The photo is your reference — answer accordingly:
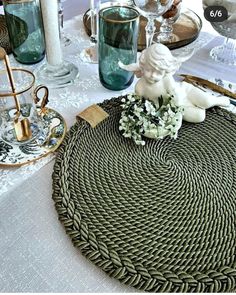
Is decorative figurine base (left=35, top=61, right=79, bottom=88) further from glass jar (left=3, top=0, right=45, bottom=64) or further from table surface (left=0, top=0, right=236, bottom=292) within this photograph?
table surface (left=0, top=0, right=236, bottom=292)

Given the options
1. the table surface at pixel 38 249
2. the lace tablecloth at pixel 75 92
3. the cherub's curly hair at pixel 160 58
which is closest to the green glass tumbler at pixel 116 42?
the lace tablecloth at pixel 75 92

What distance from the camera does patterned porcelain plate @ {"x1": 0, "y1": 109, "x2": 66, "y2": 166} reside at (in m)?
0.53

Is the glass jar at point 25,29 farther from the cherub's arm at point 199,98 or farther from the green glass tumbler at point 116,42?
→ the cherub's arm at point 199,98

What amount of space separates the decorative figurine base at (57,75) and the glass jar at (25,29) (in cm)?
5

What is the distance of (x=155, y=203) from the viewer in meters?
0.46

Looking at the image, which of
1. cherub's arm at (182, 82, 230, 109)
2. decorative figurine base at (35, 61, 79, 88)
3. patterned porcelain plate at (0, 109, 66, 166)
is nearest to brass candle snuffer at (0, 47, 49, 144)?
patterned porcelain plate at (0, 109, 66, 166)

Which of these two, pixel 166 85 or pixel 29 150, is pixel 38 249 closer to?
pixel 29 150

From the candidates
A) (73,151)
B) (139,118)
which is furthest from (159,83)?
(73,151)

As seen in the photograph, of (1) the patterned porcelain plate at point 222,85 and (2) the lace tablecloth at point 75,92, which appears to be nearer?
(2) the lace tablecloth at point 75,92

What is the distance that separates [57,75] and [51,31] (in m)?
0.09

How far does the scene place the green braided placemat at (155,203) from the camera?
391 mm

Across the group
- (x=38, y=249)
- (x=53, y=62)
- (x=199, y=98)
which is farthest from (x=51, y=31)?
(x=38, y=249)

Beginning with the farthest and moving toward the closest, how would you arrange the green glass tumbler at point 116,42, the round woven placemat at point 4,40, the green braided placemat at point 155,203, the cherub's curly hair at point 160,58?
the round woven placemat at point 4,40, the green glass tumbler at point 116,42, the cherub's curly hair at point 160,58, the green braided placemat at point 155,203

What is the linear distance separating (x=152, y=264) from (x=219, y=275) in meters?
0.07
